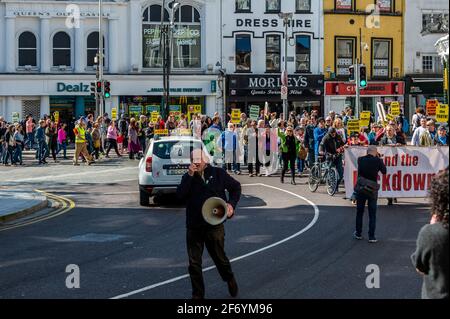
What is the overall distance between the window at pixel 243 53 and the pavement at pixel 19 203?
2653 cm

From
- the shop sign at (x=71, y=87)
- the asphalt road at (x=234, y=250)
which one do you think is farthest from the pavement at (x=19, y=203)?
the shop sign at (x=71, y=87)

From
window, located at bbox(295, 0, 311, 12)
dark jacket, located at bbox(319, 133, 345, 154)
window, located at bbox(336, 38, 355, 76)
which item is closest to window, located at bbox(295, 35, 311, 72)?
window, located at bbox(295, 0, 311, 12)

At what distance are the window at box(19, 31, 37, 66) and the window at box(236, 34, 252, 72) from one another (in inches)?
465

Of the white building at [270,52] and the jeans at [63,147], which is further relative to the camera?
the white building at [270,52]

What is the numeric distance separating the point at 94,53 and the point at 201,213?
3679 cm

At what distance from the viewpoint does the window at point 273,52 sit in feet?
153

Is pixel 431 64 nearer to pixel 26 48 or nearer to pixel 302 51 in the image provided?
pixel 302 51

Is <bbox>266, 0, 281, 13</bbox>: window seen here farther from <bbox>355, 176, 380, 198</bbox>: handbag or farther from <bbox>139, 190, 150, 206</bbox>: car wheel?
<bbox>355, 176, 380, 198</bbox>: handbag

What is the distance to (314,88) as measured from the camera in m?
46.7

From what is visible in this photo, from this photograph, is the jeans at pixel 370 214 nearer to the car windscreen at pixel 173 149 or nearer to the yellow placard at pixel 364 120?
the car windscreen at pixel 173 149

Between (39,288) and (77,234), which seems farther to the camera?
(77,234)
